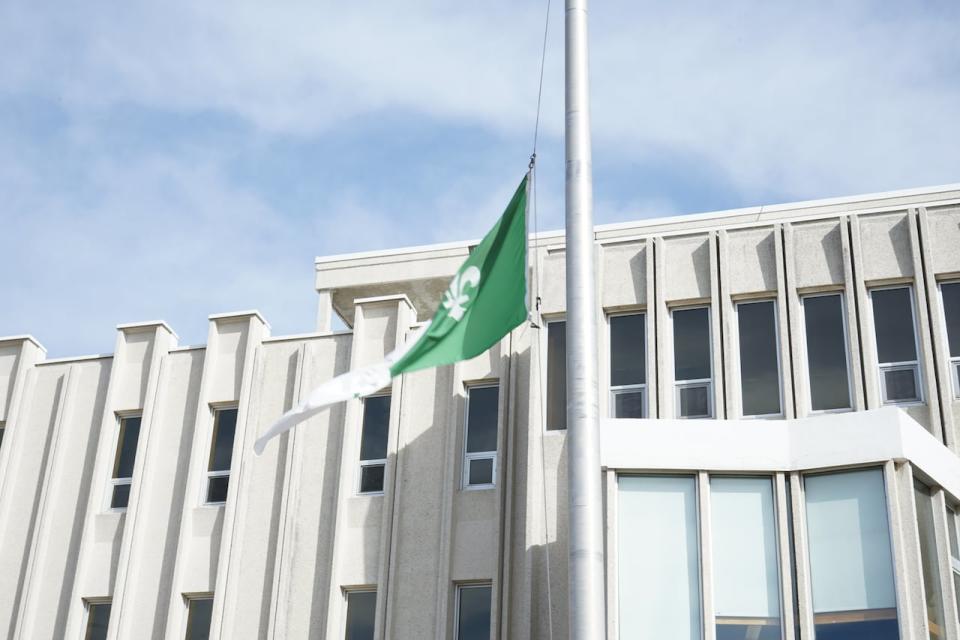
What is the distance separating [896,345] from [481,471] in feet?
22.7

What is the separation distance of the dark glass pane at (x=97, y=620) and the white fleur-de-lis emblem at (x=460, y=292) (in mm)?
11996

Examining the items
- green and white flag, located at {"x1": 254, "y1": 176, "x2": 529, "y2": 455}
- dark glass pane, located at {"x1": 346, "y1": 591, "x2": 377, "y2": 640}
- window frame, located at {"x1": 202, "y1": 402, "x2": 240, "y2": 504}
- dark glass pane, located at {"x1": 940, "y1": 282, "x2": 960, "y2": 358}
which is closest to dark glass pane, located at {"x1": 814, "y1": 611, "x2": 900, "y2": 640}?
dark glass pane, located at {"x1": 940, "y1": 282, "x2": 960, "y2": 358}

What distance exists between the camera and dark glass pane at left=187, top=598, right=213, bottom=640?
2156cm

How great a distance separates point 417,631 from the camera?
1992 centimetres

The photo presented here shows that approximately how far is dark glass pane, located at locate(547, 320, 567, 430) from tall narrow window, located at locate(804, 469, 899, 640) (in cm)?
439

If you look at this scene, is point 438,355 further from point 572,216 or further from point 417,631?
point 417,631

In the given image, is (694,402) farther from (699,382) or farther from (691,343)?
(691,343)

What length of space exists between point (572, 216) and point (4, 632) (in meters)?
15.2

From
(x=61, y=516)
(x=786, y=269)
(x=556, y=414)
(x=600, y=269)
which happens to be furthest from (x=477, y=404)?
(x=61, y=516)

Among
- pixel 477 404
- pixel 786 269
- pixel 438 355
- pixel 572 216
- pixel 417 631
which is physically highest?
pixel 786 269

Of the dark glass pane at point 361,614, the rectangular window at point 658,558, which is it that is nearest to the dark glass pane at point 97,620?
the dark glass pane at point 361,614

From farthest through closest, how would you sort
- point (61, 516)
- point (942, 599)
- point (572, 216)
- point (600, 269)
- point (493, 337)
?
point (61, 516)
point (600, 269)
point (942, 599)
point (493, 337)
point (572, 216)

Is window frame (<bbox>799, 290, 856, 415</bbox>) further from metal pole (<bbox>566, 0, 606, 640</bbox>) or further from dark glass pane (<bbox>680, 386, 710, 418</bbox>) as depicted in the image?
metal pole (<bbox>566, 0, 606, 640</bbox>)

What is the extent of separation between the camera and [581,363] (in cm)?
1172
